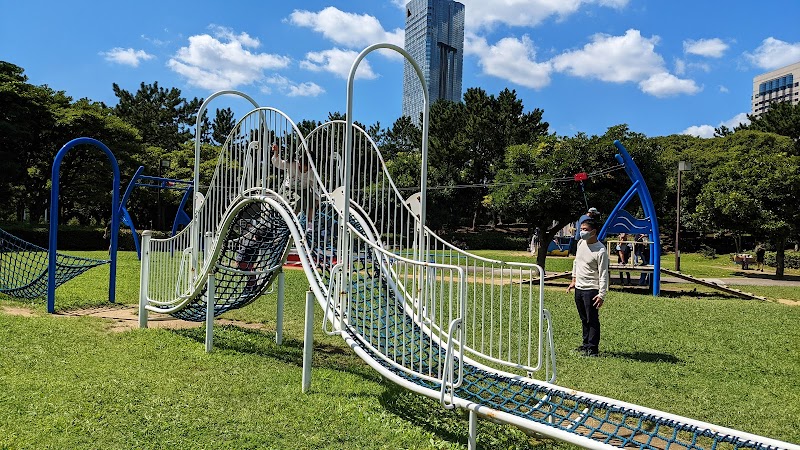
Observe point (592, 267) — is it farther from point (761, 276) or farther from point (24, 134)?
point (24, 134)

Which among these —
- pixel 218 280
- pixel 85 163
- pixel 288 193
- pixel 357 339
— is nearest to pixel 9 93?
pixel 85 163

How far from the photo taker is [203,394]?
16.5ft

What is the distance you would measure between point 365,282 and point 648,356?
4191 mm

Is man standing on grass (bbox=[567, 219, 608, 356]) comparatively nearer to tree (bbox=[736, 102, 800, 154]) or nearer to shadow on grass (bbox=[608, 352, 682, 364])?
shadow on grass (bbox=[608, 352, 682, 364])

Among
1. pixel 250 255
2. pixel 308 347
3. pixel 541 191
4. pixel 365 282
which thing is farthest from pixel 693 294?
pixel 308 347

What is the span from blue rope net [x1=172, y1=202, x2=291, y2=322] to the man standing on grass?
3.68 meters

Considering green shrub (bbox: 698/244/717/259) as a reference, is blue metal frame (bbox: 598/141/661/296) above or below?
above

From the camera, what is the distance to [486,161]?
36125mm

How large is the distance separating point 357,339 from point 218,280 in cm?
368

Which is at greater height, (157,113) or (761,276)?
(157,113)

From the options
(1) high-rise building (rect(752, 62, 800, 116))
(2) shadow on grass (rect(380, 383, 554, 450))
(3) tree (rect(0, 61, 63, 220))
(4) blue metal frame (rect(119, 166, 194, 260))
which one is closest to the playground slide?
(2) shadow on grass (rect(380, 383, 554, 450))

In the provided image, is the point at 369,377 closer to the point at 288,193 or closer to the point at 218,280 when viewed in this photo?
the point at 288,193

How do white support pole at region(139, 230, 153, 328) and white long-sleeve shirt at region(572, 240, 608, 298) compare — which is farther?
white support pole at region(139, 230, 153, 328)

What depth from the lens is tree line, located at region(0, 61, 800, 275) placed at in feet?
59.8
